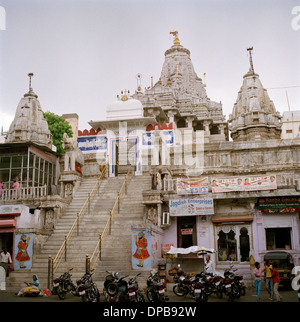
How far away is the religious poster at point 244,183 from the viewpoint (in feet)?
63.2

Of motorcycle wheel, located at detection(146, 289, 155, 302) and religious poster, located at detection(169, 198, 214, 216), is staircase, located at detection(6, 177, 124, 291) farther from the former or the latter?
motorcycle wheel, located at detection(146, 289, 155, 302)

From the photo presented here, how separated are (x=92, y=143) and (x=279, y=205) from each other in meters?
15.7

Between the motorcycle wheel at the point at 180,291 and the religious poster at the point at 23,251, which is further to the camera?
the religious poster at the point at 23,251

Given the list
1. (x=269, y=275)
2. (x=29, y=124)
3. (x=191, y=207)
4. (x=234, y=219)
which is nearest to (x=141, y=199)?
(x=191, y=207)

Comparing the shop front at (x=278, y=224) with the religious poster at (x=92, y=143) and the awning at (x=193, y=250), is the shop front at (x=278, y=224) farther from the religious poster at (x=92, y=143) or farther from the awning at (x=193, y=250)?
the religious poster at (x=92, y=143)

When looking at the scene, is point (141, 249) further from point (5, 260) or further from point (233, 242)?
point (5, 260)

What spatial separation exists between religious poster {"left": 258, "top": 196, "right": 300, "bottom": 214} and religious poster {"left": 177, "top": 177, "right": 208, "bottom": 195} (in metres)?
2.86

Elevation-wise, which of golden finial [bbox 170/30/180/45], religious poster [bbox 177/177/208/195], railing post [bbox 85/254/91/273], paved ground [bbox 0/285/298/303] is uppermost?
golden finial [bbox 170/30/180/45]

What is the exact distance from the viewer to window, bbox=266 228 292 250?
19453mm

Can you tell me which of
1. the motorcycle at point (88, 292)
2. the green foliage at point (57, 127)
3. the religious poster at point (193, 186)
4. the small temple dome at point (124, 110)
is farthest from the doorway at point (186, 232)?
the green foliage at point (57, 127)

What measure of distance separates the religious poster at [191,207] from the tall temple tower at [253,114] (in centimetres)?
1351

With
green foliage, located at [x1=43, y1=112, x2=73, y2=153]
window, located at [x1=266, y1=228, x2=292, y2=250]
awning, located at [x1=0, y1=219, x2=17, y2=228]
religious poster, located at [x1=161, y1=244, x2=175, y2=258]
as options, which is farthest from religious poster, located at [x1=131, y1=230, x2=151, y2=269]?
green foliage, located at [x1=43, y1=112, x2=73, y2=153]

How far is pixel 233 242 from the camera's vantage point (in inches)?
773
